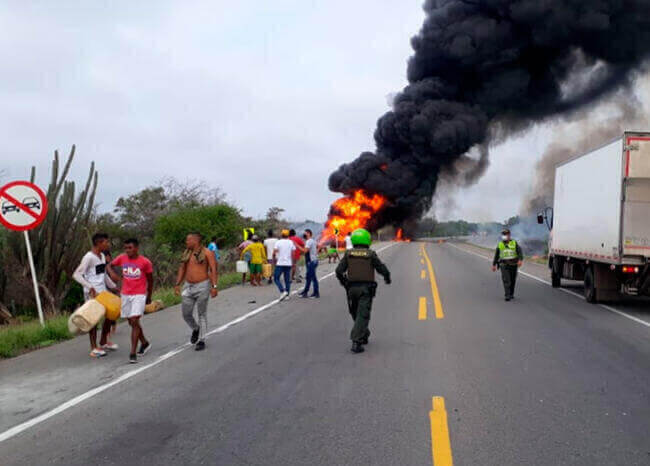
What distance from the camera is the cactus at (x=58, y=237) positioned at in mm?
12125

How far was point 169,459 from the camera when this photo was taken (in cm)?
382

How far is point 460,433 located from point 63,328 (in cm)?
711

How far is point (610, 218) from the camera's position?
11086 millimetres

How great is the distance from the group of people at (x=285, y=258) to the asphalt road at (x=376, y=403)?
4.13 m

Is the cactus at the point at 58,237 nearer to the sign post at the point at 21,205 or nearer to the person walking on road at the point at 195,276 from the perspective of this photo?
the sign post at the point at 21,205

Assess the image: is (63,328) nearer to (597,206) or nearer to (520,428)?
(520,428)

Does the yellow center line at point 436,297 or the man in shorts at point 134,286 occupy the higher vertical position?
the man in shorts at point 134,286

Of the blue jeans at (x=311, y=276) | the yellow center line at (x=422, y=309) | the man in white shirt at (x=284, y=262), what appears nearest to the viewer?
the yellow center line at (x=422, y=309)

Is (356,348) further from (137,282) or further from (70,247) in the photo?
(70,247)

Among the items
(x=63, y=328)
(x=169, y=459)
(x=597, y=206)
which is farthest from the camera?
(x=597, y=206)

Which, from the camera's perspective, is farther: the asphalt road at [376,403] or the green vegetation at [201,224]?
the green vegetation at [201,224]

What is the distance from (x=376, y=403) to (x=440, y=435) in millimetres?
Result: 891

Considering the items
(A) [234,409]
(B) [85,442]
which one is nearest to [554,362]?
(A) [234,409]

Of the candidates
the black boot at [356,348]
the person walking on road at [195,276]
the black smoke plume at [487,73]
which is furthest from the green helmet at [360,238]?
the black smoke plume at [487,73]
